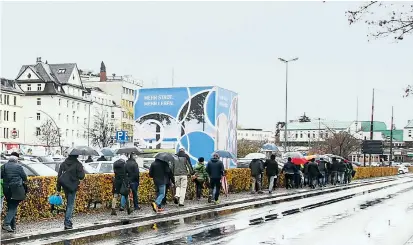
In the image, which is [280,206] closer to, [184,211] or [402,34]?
[184,211]

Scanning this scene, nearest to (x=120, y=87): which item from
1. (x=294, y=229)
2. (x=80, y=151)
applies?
(x=80, y=151)

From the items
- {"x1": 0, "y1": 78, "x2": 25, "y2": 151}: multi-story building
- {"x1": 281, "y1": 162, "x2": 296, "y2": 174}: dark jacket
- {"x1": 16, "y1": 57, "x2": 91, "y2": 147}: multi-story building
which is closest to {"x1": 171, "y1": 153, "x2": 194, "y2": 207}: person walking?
{"x1": 281, "y1": 162, "x2": 296, "y2": 174}: dark jacket

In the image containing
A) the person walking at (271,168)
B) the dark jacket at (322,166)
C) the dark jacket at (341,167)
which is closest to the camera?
the person walking at (271,168)

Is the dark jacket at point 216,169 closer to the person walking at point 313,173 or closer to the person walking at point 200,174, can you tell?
the person walking at point 200,174

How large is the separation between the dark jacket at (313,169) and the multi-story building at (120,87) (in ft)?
300

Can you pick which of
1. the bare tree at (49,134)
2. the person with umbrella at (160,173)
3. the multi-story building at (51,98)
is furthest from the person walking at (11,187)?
A: the multi-story building at (51,98)

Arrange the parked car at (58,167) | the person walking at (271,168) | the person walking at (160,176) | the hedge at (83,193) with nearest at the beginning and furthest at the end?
1. the hedge at (83,193)
2. the person walking at (160,176)
3. the parked car at (58,167)
4. the person walking at (271,168)

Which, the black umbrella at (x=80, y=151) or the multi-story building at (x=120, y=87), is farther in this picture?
the multi-story building at (x=120, y=87)

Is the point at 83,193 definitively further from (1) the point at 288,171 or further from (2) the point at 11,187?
(1) the point at 288,171

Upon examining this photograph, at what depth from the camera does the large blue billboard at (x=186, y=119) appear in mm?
30797

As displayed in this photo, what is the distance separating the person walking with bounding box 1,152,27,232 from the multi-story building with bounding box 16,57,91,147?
289 feet

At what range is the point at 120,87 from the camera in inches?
5133

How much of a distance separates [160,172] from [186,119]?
11700 millimetres

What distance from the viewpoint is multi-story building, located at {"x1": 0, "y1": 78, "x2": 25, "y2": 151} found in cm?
9672
